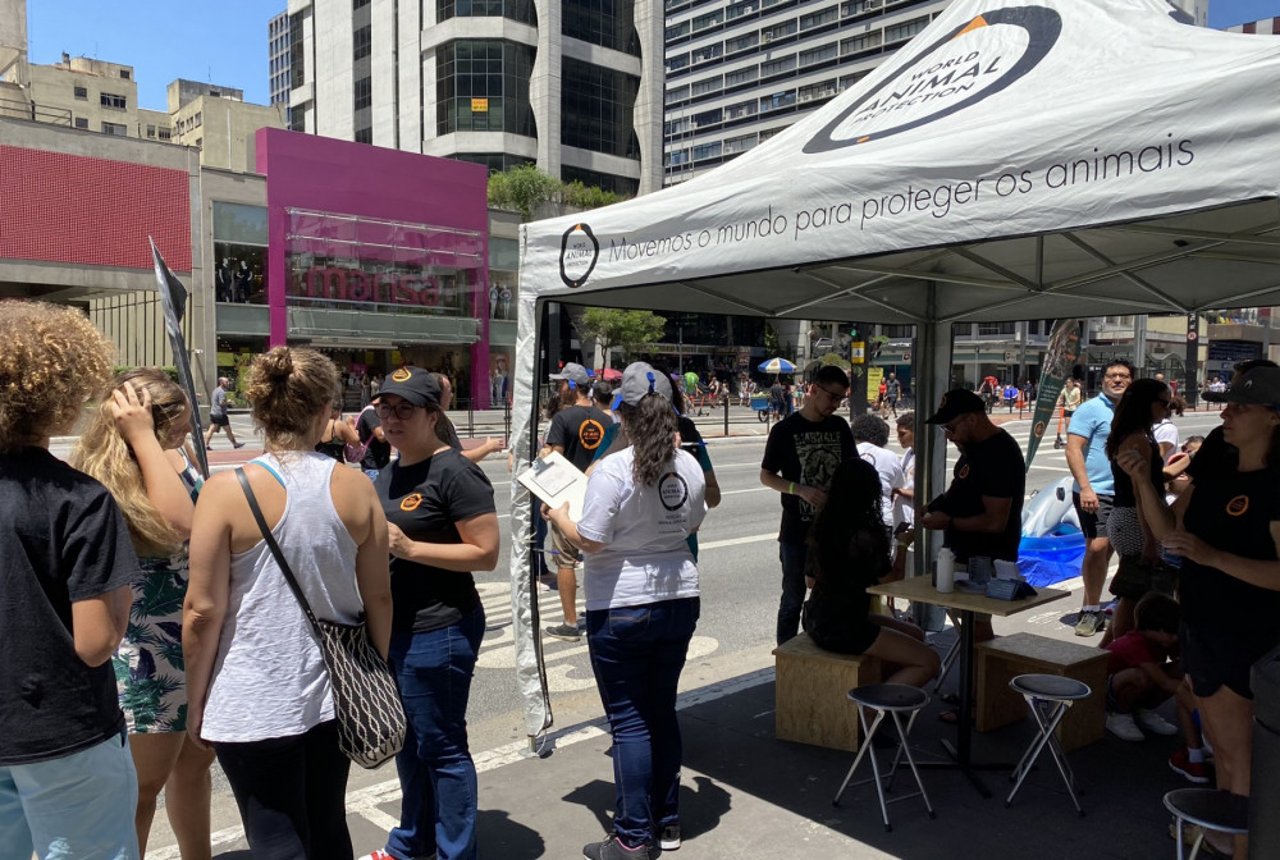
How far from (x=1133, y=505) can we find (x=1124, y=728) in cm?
146

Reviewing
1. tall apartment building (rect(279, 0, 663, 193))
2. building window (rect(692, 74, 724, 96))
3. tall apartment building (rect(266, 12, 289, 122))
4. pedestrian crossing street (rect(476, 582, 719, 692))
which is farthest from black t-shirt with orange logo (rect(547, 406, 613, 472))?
tall apartment building (rect(266, 12, 289, 122))

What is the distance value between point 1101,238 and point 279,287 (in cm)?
3346

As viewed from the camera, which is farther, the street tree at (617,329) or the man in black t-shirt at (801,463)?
the street tree at (617,329)

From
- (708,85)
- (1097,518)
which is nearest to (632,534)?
(1097,518)

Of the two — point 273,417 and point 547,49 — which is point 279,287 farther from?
point 273,417

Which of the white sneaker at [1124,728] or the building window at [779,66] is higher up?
the building window at [779,66]

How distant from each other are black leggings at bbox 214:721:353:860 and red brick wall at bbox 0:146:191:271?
102 feet

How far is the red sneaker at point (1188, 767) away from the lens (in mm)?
4102

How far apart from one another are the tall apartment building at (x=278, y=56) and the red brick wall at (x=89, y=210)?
159082 millimetres

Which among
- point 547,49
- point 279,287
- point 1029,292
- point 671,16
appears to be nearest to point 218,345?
point 279,287

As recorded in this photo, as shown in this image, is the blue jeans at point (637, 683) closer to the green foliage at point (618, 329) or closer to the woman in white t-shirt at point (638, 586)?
the woman in white t-shirt at point (638, 586)

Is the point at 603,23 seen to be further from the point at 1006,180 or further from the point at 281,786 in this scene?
the point at 281,786

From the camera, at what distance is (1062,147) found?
2748 millimetres

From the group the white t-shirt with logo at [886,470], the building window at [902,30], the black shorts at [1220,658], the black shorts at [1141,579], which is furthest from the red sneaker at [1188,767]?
the building window at [902,30]
